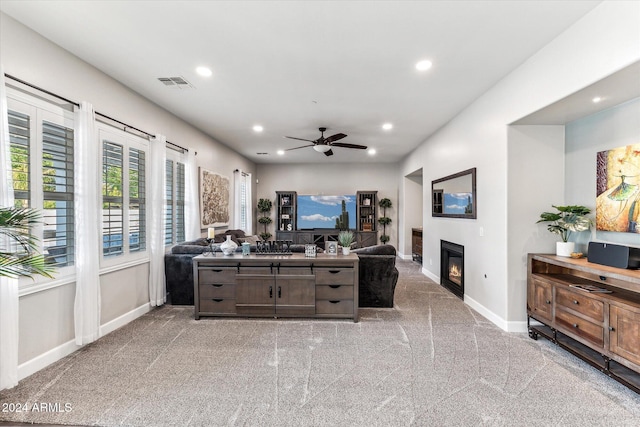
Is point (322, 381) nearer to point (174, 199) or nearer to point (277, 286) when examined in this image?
point (277, 286)

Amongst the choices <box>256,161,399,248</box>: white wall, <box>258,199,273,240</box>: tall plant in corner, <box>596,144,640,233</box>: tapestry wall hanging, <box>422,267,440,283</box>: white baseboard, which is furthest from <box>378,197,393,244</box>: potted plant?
<box>596,144,640,233</box>: tapestry wall hanging

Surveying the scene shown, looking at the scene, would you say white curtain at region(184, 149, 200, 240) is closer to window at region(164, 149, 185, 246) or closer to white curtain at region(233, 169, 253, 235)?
window at region(164, 149, 185, 246)

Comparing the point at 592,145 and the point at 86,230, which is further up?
the point at 592,145

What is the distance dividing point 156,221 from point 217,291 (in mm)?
1435

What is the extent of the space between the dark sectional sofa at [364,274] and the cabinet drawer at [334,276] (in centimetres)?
54

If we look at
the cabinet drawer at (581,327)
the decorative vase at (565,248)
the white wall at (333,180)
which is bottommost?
the cabinet drawer at (581,327)

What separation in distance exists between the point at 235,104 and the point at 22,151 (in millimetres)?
2553

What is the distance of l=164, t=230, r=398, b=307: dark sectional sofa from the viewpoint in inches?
174

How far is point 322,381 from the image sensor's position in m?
2.56

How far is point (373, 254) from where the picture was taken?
4449 millimetres

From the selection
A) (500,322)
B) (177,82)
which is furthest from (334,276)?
(177,82)

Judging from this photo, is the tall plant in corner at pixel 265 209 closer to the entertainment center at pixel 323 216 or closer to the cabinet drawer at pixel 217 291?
the entertainment center at pixel 323 216

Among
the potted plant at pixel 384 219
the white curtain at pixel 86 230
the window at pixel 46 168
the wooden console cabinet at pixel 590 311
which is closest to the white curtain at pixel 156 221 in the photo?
the white curtain at pixel 86 230

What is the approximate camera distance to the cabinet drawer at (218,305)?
4.04 meters
